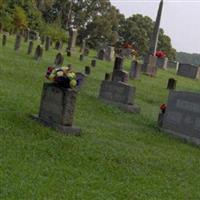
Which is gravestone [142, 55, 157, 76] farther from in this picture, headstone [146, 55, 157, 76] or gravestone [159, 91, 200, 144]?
gravestone [159, 91, 200, 144]

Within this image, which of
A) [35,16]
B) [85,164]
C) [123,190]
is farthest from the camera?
[35,16]

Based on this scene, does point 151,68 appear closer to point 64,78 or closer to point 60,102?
point 64,78

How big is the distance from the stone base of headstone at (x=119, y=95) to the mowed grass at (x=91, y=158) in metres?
1.03

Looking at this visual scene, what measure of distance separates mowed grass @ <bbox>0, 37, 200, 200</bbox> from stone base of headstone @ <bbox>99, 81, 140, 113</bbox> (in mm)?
1026

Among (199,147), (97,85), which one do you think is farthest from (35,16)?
(199,147)

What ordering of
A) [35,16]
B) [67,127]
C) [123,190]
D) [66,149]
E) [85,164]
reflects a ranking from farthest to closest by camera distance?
1. [35,16]
2. [67,127]
3. [66,149]
4. [85,164]
5. [123,190]

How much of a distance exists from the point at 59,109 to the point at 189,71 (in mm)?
25875

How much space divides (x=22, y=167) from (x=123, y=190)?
1.41 metres

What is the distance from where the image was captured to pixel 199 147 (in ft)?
38.8

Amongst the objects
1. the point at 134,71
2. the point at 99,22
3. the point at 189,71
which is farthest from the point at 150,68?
the point at 99,22

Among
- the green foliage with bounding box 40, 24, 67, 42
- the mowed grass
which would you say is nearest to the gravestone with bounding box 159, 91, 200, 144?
the mowed grass

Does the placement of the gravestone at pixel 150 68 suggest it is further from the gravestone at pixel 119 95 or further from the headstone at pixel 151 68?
the gravestone at pixel 119 95

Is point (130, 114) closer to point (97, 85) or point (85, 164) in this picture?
point (97, 85)

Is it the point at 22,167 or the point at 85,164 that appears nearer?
the point at 22,167
